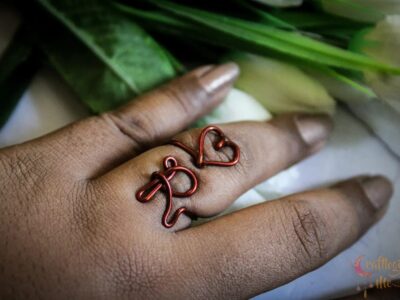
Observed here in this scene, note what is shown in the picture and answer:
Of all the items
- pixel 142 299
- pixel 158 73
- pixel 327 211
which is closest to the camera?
pixel 142 299

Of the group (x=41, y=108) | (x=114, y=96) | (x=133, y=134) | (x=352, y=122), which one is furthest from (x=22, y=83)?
(x=352, y=122)

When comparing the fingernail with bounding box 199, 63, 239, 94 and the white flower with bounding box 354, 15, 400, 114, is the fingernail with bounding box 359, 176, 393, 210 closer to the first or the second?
the white flower with bounding box 354, 15, 400, 114

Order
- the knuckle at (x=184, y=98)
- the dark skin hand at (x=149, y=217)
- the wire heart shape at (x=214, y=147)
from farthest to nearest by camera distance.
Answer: the knuckle at (x=184, y=98) → the wire heart shape at (x=214, y=147) → the dark skin hand at (x=149, y=217)

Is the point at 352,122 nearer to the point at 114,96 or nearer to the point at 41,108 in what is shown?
the point at 114,96

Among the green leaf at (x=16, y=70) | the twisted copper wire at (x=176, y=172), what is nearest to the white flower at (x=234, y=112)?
the twisted copper wire at (x=176, y=172)

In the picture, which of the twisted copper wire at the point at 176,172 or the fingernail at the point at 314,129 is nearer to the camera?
the twisted copper wire at the point at 176,172

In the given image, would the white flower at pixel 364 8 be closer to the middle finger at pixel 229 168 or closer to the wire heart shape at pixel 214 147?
the middle finger at pixel 229 168
